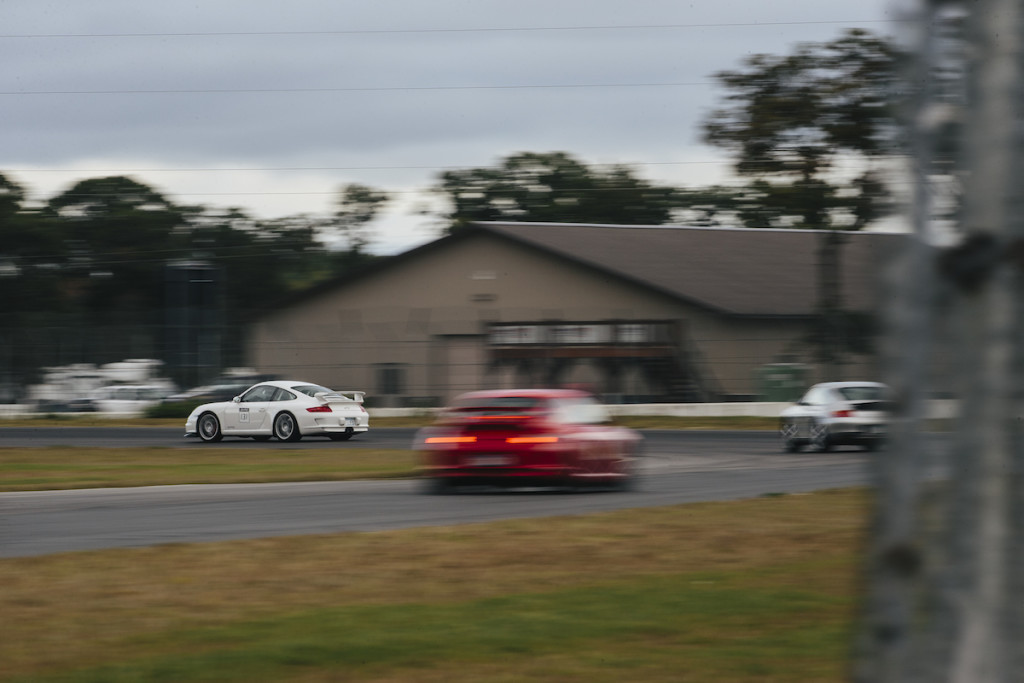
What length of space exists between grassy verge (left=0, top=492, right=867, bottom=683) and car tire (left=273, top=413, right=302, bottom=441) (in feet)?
60.6

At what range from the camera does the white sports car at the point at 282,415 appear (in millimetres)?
30812

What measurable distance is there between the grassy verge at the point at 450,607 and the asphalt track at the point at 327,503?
1306mm

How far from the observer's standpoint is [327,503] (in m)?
16.5

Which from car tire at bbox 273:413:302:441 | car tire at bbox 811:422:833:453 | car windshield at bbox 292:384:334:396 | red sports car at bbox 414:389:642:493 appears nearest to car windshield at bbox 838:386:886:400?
car tire at bbox 811:422:833:453

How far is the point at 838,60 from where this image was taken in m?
32.2

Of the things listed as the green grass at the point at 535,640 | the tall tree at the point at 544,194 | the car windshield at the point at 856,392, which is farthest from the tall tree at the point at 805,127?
the tall tree at the point at 544,194

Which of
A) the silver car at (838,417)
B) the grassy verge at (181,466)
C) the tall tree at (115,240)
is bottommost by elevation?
the grassy verge at (181,466)

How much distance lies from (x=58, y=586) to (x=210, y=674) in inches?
130

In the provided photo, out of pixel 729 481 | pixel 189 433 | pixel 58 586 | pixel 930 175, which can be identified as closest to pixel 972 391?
pixel 930 175

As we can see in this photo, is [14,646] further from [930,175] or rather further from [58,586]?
[930,175]

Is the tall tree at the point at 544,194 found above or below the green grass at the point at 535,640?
above

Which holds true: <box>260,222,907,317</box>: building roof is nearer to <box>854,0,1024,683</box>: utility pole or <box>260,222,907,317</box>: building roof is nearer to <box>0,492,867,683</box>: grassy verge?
<box>0,492,867,683</box>: grassy verge

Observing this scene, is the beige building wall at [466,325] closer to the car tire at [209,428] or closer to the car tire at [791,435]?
the car tire at [209,428]

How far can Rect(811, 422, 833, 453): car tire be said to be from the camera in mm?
26016
